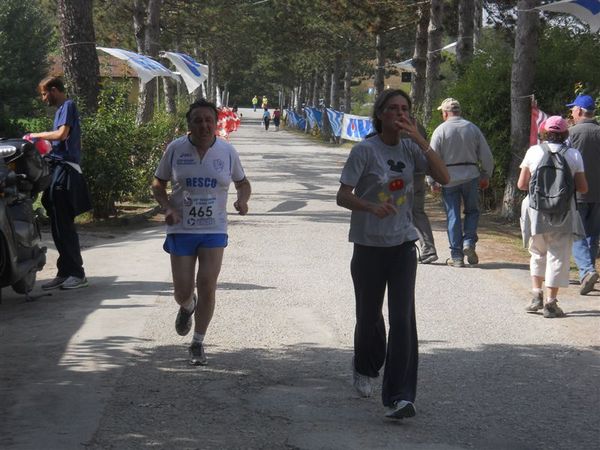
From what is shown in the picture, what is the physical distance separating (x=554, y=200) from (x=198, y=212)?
11.4 feet

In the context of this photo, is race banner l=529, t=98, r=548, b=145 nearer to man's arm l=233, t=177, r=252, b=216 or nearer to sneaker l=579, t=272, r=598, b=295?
sneaker l=579, t=272, r=598, b=295

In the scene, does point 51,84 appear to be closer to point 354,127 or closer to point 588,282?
point 588,282

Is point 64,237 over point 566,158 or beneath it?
beneath

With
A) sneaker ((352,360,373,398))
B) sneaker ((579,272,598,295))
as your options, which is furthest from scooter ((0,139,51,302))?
sneaker ((579,272,598,295))

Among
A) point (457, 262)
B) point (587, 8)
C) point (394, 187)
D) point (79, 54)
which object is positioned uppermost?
point (587, 8)

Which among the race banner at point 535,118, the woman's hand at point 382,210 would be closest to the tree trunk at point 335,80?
the race banner at point 535,118

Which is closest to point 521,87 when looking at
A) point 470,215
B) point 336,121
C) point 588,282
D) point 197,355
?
point 470,215

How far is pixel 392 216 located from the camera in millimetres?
6168

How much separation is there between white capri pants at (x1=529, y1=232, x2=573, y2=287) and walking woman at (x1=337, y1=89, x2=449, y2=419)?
335 centimetres

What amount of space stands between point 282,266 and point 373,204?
232 inches

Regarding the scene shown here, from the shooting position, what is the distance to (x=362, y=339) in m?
6.55

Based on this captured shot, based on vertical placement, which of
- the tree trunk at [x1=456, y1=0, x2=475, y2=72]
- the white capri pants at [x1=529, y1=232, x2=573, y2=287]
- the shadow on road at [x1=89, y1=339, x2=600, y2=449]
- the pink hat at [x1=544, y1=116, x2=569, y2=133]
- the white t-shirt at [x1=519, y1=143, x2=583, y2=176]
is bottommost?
the shadow on road at [x1=89, y1=339, x2=600, y2=449]

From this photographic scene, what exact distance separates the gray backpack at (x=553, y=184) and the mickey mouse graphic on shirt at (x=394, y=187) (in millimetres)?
3419

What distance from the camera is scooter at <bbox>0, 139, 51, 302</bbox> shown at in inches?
309
